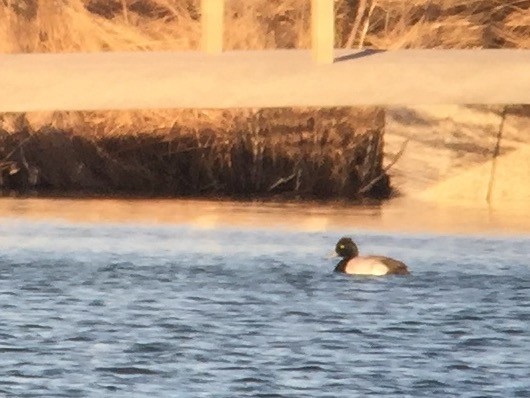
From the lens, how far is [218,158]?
80.7ft

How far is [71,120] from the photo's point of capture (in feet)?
80.8

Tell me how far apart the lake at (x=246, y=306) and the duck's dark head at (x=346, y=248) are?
0.52 feet

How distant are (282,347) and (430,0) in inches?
437

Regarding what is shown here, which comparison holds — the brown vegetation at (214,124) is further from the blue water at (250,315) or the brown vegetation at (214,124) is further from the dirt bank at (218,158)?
the blue water at (250,315)

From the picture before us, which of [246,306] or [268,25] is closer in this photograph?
[246,306]

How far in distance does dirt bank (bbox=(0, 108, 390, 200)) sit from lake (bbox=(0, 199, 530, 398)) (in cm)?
106

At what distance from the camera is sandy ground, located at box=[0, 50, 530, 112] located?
15359 millimetres

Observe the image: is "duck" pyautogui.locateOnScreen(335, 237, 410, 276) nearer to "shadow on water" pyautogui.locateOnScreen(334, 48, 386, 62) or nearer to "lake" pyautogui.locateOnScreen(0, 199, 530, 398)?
"lake" pyautogui.locateOnScreen(0, 199, 530, 398)

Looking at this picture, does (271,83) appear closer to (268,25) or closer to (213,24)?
(213,24)

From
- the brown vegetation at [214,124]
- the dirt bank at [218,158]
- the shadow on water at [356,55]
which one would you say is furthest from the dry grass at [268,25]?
the shadow on water at [356,55]

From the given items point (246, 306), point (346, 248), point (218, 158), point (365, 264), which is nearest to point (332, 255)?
point (346, 248)

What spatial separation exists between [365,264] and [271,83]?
363 centimetres

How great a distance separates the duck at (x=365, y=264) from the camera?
18.4 meters

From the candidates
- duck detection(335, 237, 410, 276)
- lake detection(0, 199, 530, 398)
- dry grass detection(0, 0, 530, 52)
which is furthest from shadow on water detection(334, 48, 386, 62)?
dry grass detection(0, 0, 530, 52)
